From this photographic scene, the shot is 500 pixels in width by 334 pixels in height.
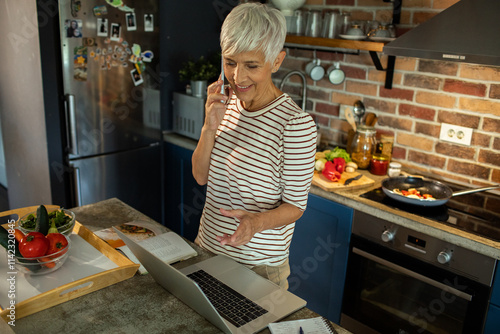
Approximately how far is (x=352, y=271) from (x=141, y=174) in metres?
1.54

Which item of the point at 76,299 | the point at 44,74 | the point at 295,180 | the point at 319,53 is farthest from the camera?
the point at 319,53

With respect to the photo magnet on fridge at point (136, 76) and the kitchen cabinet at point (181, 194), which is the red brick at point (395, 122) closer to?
the kitchen cabinet at point (181, 194)

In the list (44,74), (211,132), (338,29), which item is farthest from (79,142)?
(338,29)

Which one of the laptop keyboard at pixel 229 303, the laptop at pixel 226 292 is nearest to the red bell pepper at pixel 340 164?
the laptop at pixel 226 292

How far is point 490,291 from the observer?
1726 millimetres

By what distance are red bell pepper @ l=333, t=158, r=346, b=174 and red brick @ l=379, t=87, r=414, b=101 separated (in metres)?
0.50

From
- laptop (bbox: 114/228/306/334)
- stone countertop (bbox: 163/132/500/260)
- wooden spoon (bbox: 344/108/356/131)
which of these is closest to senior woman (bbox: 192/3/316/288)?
laptop (bbox: 114/228/306/334)

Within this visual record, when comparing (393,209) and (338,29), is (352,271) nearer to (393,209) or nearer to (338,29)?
(393,209)

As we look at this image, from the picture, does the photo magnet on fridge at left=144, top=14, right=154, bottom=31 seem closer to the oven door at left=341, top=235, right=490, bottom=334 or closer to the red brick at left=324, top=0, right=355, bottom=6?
the red brick at left=324, top=0, right=355, bottom=6

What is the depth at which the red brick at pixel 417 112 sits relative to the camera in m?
2.37

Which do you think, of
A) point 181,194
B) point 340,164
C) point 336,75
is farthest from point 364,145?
point 181,194

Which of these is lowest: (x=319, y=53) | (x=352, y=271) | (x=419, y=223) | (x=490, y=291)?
(x=352, y=271)

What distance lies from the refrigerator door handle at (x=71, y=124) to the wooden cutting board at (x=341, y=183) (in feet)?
4.51

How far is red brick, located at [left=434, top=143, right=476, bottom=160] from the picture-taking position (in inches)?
89.1
